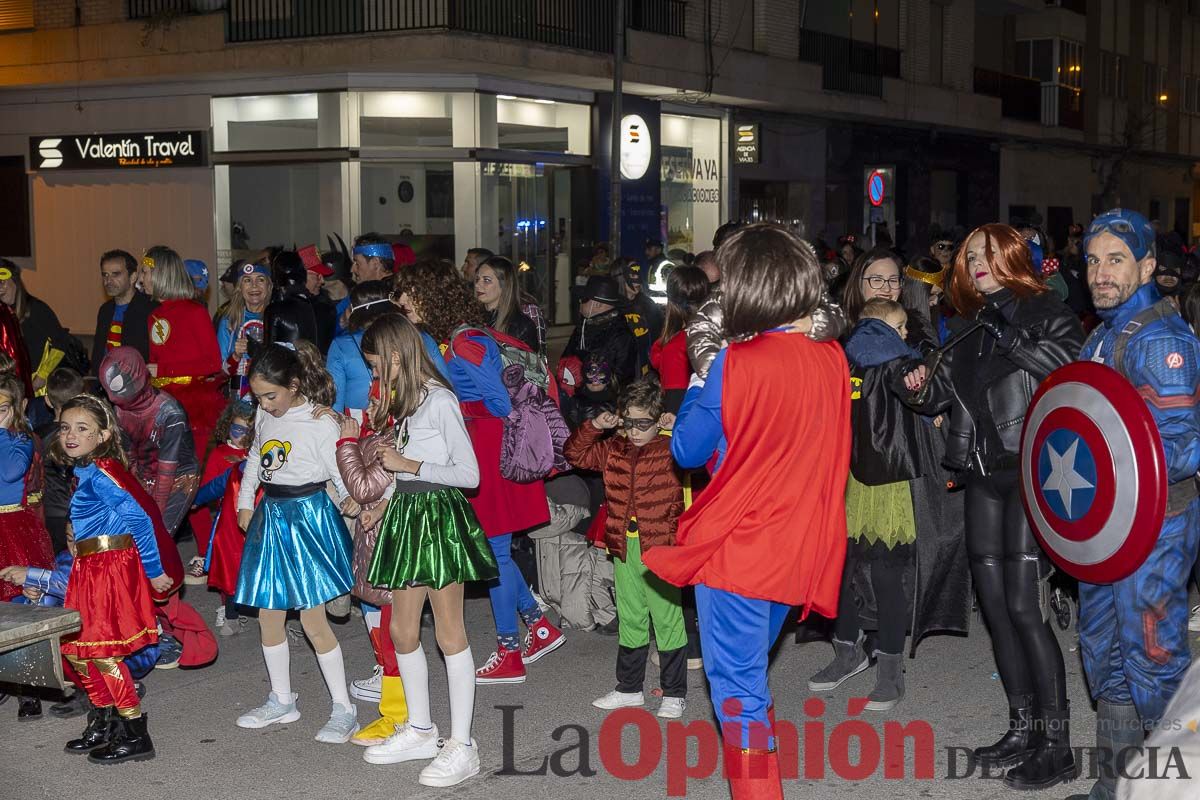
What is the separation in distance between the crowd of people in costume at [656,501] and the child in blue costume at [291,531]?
13 mm

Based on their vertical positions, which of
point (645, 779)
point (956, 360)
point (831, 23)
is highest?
point (831, 23)

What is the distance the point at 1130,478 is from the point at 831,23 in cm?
2538

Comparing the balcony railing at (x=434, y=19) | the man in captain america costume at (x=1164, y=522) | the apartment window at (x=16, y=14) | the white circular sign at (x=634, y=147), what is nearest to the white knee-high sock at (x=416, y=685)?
the man in captain america costume at (x=1164, y=522)

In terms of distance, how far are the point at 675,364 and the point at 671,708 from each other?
1864mm

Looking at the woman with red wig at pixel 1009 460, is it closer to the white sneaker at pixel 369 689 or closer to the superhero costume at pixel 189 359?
the white sneaker at pixel 369 689

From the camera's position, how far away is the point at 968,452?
197 inches

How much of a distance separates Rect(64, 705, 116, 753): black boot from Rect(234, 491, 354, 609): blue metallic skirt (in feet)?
2.31

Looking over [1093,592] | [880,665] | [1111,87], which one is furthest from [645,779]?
[1111,87]

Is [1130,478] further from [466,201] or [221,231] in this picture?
[221,231]

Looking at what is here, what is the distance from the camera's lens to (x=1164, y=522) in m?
4.31

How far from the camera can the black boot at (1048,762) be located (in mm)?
4977

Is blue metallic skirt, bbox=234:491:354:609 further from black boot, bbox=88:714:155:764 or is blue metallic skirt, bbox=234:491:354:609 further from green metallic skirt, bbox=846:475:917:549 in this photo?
green metallic skirt, bbox=846:475:917:549

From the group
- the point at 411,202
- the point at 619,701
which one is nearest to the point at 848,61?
the point at 411,202

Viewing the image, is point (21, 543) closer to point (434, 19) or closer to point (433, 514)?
point (433, 514)
